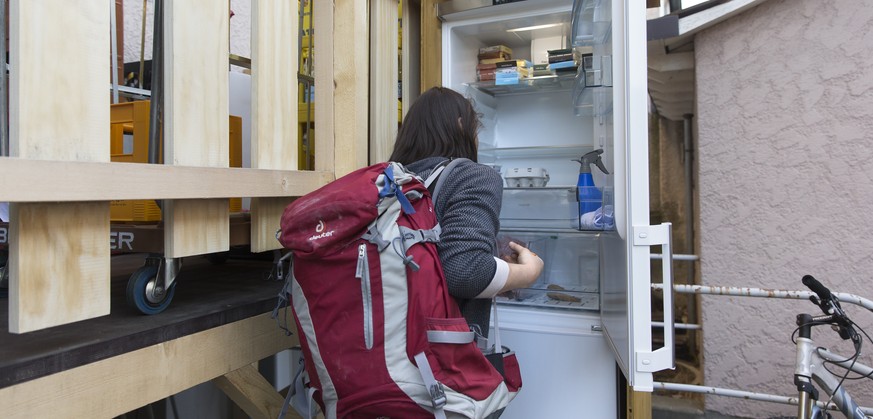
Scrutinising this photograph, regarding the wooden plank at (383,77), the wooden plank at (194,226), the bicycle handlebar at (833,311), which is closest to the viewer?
the wooden plank at (194,226)

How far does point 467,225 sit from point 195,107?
2.43 ft

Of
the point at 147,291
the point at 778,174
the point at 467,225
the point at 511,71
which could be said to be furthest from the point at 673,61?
the point at 147,291

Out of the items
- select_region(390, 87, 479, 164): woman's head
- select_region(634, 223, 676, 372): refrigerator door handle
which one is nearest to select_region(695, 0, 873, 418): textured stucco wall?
select_region(634, 223, 676, 372): refrigerator door handle

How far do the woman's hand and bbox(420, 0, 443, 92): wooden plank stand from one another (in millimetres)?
1143

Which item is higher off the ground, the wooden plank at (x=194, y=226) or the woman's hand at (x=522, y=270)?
the wooden plank at (x=194, y=226)

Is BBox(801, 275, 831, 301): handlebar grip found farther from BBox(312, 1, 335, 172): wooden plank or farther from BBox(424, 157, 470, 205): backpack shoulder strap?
BBox(312, 1, 335, 172): wooden plank

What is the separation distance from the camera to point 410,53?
2705 millimetres

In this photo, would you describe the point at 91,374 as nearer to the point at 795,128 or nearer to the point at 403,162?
the point at 403,162

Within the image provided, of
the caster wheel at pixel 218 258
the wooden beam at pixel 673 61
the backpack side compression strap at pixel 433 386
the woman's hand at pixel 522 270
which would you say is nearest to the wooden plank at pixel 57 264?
the backpack side compression strap at pixel 433 386

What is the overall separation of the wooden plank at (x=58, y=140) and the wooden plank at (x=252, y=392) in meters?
1.02

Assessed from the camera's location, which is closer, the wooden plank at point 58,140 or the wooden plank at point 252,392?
the wooden plank at point 58,140

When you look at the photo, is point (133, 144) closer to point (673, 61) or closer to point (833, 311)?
point (833, 311)

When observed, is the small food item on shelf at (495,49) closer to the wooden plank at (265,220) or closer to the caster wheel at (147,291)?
the wooden plank at (265,220)

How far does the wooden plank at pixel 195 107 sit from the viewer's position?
1.32m
